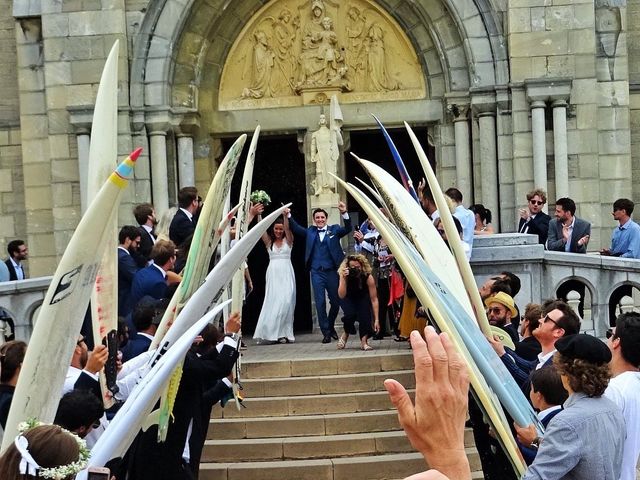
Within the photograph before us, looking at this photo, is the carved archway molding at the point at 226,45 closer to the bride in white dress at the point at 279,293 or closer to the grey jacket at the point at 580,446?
the bride in white dress at the point at 279,293

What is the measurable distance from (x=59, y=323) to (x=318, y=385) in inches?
274

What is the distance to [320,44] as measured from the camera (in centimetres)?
1750

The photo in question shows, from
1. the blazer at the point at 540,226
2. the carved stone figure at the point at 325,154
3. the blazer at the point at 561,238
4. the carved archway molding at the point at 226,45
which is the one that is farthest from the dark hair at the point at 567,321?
the carved archway molding at the point at 226,45

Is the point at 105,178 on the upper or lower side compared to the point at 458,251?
upper

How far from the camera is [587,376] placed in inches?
188

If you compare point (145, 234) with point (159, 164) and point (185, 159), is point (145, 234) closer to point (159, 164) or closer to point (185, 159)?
point (159, 164)

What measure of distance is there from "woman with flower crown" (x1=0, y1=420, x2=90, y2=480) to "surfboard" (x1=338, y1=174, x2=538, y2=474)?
131 cm

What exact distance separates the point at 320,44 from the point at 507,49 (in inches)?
117

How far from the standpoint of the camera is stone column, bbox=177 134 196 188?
57.0 ft

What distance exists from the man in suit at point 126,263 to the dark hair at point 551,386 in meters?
5.54

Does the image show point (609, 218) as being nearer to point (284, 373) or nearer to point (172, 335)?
point (284, 373)

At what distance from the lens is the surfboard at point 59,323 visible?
13.4 ft

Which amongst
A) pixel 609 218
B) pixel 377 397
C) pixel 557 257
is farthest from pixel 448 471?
pixel 609 218

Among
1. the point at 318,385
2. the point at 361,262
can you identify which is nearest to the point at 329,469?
the point at 318,385
